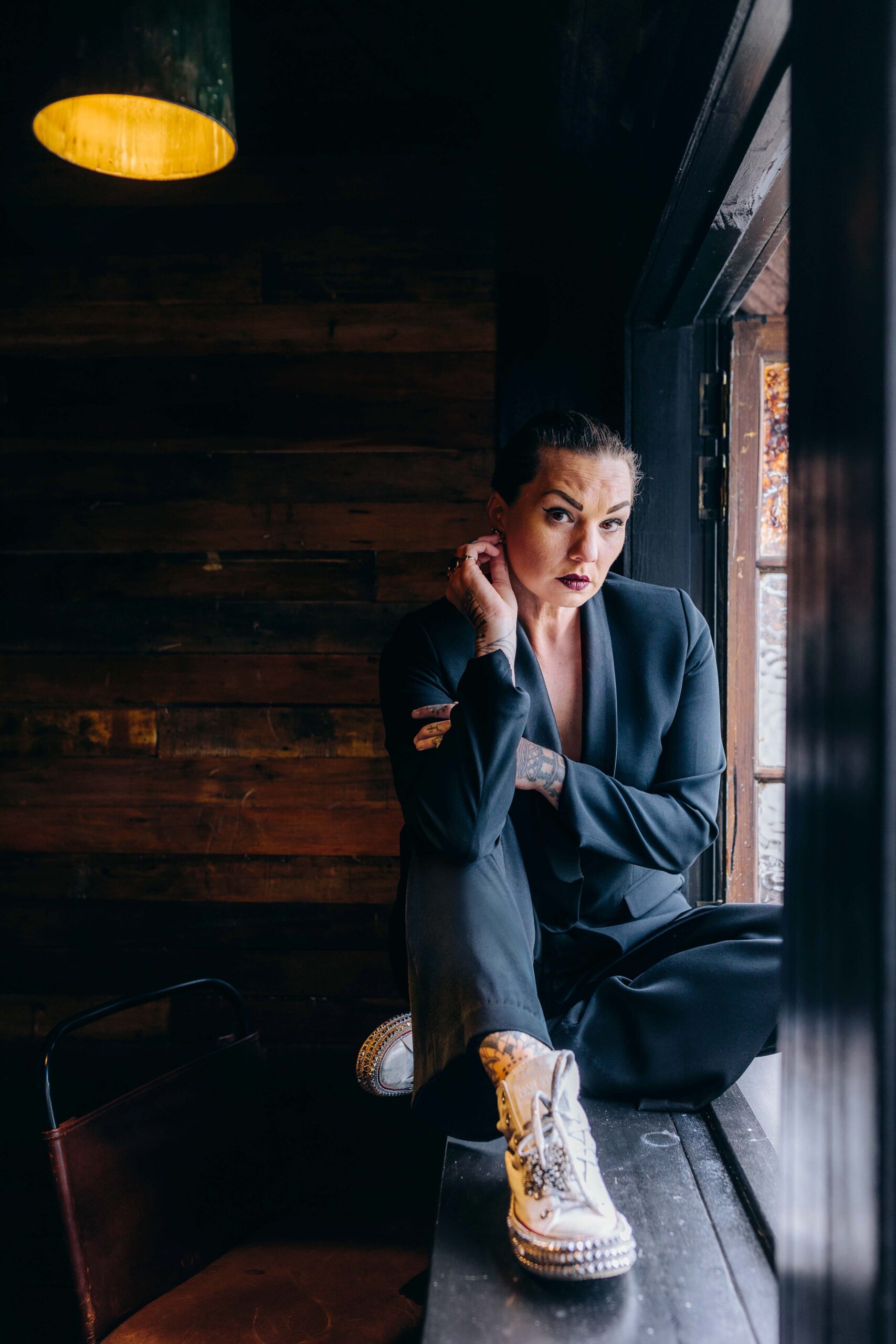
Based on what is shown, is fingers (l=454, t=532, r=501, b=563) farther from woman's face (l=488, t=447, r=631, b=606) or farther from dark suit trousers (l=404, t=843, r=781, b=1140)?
dark suit trousers (l=404, t=843, r=781, b=1140)

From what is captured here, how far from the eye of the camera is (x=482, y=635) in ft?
4.97

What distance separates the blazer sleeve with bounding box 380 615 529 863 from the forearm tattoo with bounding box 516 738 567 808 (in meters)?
0.04

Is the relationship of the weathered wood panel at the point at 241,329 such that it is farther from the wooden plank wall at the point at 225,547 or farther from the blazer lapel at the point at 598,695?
the blazer lapel at the point at 598,695

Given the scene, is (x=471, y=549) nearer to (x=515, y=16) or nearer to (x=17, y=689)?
(x=515, y=16)

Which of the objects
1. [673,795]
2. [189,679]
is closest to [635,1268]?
[673,795]

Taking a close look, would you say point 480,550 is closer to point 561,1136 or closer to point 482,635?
point 482,635

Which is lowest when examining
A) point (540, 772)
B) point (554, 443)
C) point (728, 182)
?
point (540, 772)

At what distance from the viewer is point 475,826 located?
1321 mm

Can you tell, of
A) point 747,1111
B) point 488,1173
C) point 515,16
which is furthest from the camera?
point 515,16

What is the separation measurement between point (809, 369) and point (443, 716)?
950 millimetres

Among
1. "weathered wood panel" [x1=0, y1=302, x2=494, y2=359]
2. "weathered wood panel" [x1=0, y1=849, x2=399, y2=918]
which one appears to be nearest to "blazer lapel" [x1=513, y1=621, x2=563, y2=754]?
"weathered wood panel" [x1=0, y1=849, x2=399, y2=918]

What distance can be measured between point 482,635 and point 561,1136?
768mm

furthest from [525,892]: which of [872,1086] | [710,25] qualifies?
[710,25]

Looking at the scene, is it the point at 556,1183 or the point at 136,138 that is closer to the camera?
the point at 556,1183
